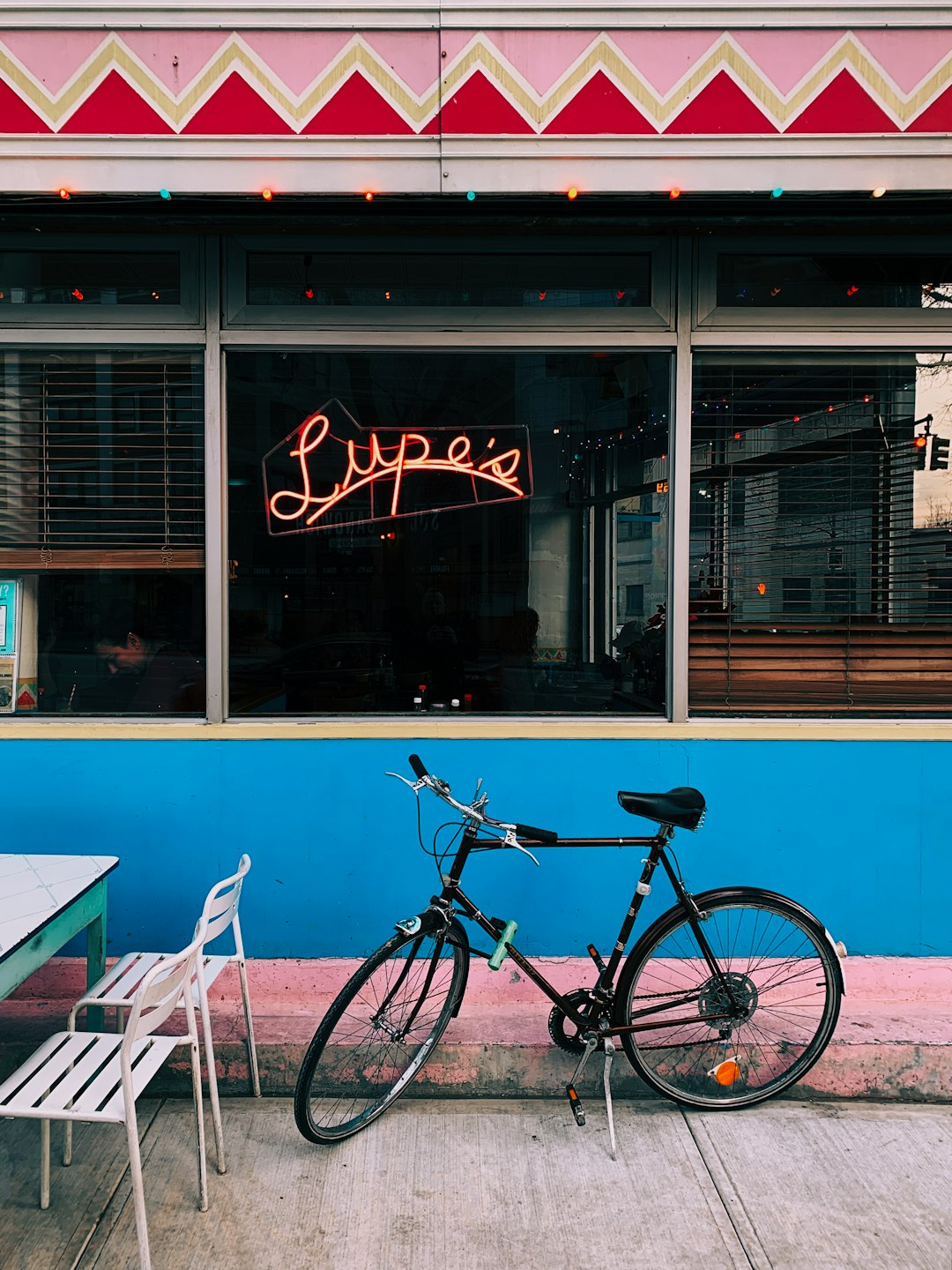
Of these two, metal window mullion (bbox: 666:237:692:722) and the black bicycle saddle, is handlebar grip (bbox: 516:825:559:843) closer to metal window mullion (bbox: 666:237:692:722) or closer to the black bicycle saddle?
the black bicycle saddle

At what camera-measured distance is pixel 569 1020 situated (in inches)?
130

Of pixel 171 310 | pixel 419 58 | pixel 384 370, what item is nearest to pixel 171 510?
pixel 171 310

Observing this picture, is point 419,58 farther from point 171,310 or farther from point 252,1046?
point 252,1046

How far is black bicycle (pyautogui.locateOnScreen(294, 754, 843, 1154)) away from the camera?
3129 millimetres

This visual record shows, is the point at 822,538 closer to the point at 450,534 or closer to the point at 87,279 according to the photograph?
the point at 450,534

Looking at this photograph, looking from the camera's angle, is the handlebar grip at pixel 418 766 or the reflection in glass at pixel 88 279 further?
the reflection in glass at pixel 88 279

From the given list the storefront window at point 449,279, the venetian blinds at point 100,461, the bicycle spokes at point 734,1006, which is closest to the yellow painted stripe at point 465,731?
the venetian blinds at point 100,461

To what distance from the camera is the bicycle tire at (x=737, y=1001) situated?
3256mm

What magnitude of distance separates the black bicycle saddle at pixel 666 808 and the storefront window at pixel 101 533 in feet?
7.48

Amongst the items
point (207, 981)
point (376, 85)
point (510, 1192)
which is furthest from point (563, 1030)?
point (376, 85)

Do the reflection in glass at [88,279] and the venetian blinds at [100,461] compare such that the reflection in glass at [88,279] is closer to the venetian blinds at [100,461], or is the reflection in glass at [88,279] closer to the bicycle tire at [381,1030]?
the venetian blinds at [100,461]

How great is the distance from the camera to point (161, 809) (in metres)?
4.14

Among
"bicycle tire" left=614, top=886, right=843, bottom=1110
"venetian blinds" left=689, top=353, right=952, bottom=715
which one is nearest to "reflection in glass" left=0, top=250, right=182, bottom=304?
"venetian blinds" left=689, top=353, right=952, bottom=715

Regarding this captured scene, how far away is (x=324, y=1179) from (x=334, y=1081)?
1.12 ft
